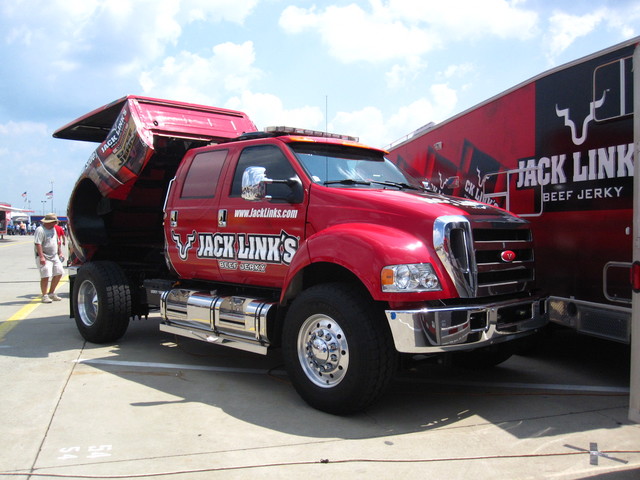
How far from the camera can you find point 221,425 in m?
4.34

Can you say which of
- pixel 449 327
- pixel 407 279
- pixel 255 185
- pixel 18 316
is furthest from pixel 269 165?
pixel 18 316

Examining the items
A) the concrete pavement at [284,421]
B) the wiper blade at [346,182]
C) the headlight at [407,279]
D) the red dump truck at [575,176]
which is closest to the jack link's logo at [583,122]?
the red dump truck at [575,176]

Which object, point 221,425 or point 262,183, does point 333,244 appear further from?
point 221,425

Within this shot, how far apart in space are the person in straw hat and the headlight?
9200 mm

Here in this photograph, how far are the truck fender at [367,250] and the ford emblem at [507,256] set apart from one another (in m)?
0.75

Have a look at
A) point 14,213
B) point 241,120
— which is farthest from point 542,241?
point 14,213

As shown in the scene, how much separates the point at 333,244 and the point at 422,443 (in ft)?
5.19

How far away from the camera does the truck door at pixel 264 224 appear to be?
517 centimetres

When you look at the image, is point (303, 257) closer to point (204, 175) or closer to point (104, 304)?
point (204, 175)

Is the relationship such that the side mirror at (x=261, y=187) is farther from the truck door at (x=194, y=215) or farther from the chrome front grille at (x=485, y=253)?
the chrome front grille at (x=485, y=253)

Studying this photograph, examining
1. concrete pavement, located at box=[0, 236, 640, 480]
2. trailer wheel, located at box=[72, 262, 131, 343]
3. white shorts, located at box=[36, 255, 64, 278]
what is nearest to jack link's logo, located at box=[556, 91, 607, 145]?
concrete pavement, located at box=[0, 236, 640, 480]

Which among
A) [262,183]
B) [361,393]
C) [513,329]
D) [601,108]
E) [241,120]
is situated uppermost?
[241,120]

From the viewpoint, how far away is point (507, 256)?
470 centimetres

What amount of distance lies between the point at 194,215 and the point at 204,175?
1.51ft
